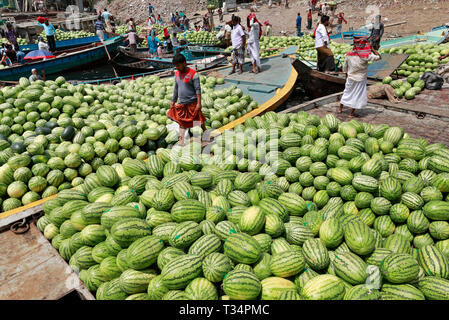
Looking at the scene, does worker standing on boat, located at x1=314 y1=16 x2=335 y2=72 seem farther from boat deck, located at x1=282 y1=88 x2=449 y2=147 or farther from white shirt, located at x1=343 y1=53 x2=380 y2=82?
white shirt, located at x1=343 y1=53 x2=380 y2=82

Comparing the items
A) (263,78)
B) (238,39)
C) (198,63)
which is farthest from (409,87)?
(198,63)

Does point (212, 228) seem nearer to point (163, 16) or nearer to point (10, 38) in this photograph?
point (10, 38)

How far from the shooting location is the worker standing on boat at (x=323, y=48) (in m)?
9.41

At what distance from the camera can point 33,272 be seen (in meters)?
3.02

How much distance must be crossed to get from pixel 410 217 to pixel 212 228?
219 cm

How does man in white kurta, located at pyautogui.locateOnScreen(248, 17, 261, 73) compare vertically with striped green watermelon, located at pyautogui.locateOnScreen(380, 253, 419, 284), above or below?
above

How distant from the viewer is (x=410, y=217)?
307 cm

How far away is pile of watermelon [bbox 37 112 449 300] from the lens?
2371 mm

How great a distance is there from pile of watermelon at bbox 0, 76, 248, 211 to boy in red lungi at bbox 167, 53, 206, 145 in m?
0.40

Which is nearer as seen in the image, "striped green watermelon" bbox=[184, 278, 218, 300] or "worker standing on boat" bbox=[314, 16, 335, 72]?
"striped green watermelon" bbox=[184, 278, 218, 300]

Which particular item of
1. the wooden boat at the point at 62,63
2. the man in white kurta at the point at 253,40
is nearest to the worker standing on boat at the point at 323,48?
the man in white kurta at the point at 253,40

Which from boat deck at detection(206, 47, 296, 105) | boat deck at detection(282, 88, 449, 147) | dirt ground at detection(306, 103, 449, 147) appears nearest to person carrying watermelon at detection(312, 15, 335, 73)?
boat deck at detection(206, 47, 296, 105)

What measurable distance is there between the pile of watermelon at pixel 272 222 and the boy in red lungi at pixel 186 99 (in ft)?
4.29

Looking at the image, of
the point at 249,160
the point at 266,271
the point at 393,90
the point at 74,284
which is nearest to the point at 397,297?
the point at 266,271
